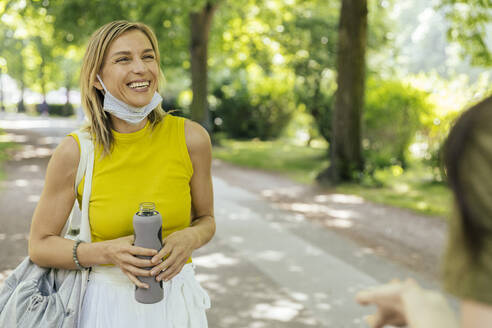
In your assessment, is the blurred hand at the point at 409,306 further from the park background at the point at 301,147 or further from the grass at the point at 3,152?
the grass at the point at 3,152

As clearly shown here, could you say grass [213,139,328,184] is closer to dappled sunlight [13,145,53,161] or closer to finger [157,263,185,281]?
dappled sunlight [13,145,53,161]

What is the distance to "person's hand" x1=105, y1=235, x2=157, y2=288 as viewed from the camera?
1.81 meters

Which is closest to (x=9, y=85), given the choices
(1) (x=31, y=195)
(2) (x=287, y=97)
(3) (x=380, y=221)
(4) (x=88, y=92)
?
(2) (x=287, y=97)

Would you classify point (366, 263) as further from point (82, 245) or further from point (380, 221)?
point (82, 245)

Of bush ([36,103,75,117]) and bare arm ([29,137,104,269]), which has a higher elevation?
bare arm ([29,137,104,269])

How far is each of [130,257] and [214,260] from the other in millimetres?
4392

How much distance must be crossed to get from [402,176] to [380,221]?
18.7ft

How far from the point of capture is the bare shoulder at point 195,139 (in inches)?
85.2

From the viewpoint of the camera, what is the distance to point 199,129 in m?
2.22

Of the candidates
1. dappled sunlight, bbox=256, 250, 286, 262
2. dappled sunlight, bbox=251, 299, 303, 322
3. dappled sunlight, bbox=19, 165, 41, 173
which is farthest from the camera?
dappled sunlight, bbox=19, 165, 41, 173

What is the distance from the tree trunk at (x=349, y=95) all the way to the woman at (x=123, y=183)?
392 inches

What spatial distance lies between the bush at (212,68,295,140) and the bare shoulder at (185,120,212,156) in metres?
21.8

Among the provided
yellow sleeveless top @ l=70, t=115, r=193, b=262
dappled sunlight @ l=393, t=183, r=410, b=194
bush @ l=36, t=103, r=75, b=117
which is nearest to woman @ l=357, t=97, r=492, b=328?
yellow sleeveless top @ l=70, t=115, r=193, b=262

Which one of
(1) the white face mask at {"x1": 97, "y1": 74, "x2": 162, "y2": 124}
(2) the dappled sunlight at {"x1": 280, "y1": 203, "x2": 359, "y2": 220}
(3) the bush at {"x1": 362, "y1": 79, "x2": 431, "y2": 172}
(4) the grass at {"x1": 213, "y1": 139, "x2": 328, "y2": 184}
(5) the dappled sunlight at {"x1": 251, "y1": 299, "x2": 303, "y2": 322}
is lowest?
(4) the grass at {"x1": 213, "y1": 139, "x2": 328, "y2": 184}
